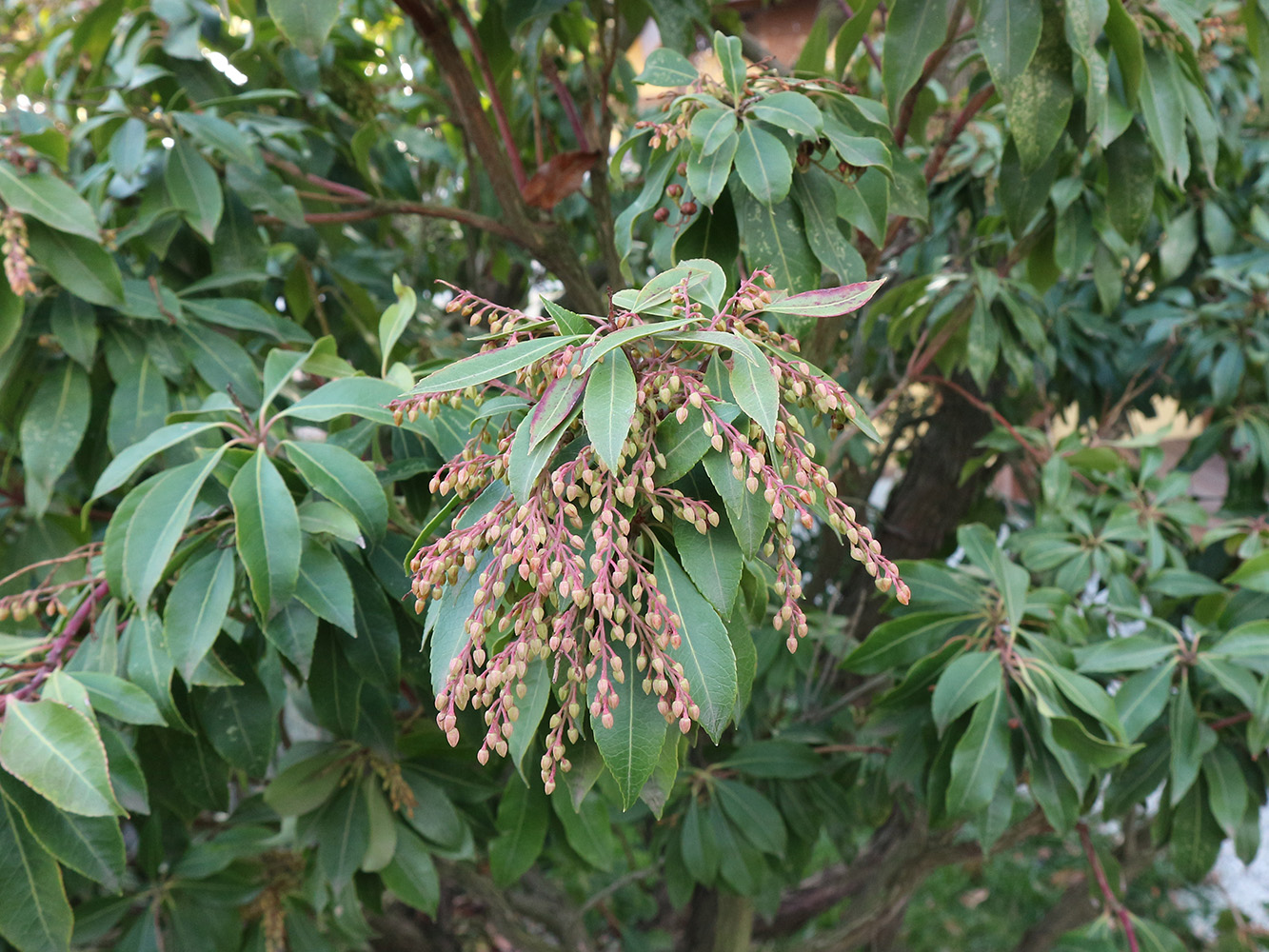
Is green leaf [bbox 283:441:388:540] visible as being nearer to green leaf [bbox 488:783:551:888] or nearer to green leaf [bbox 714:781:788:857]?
green leaf [bbox 488:783:551:888]

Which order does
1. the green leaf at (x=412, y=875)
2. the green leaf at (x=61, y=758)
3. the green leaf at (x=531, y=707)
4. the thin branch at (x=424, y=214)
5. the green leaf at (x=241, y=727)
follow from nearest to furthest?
the green leaf at (x=531, y=707) < the green leaf at (x=61, y=758) < the green leaf at (x=241, y=727) < the green leaf at (x=412, y=875) < the thin branch at (x=424, y=214)

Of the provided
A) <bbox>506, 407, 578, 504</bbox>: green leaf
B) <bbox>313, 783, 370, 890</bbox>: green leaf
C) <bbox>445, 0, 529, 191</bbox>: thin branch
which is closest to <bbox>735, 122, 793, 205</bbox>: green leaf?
<bbox>506, 407, 578, 504</bbox>: green leaf

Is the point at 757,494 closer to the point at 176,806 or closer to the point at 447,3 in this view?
the point at 176,806

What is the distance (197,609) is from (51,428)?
50 cm

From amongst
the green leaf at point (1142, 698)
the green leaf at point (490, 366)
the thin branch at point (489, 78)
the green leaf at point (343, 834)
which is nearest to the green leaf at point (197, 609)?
the green leaf at point (490, 366)

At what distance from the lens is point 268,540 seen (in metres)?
0.83

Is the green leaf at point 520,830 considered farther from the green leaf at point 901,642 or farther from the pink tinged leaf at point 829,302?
Answer: the pink tinged leaf at point 829,302

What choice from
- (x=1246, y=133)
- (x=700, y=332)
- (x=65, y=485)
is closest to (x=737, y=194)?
(x=700, y=332)

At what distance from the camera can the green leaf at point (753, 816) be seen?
157cm

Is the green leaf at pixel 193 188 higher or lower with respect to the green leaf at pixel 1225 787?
higher

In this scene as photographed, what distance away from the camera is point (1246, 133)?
243cm

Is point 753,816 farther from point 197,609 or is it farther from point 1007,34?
point 1007,34

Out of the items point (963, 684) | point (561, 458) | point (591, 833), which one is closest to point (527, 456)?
point (561, 458)

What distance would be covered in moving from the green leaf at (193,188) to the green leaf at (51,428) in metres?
0.26
